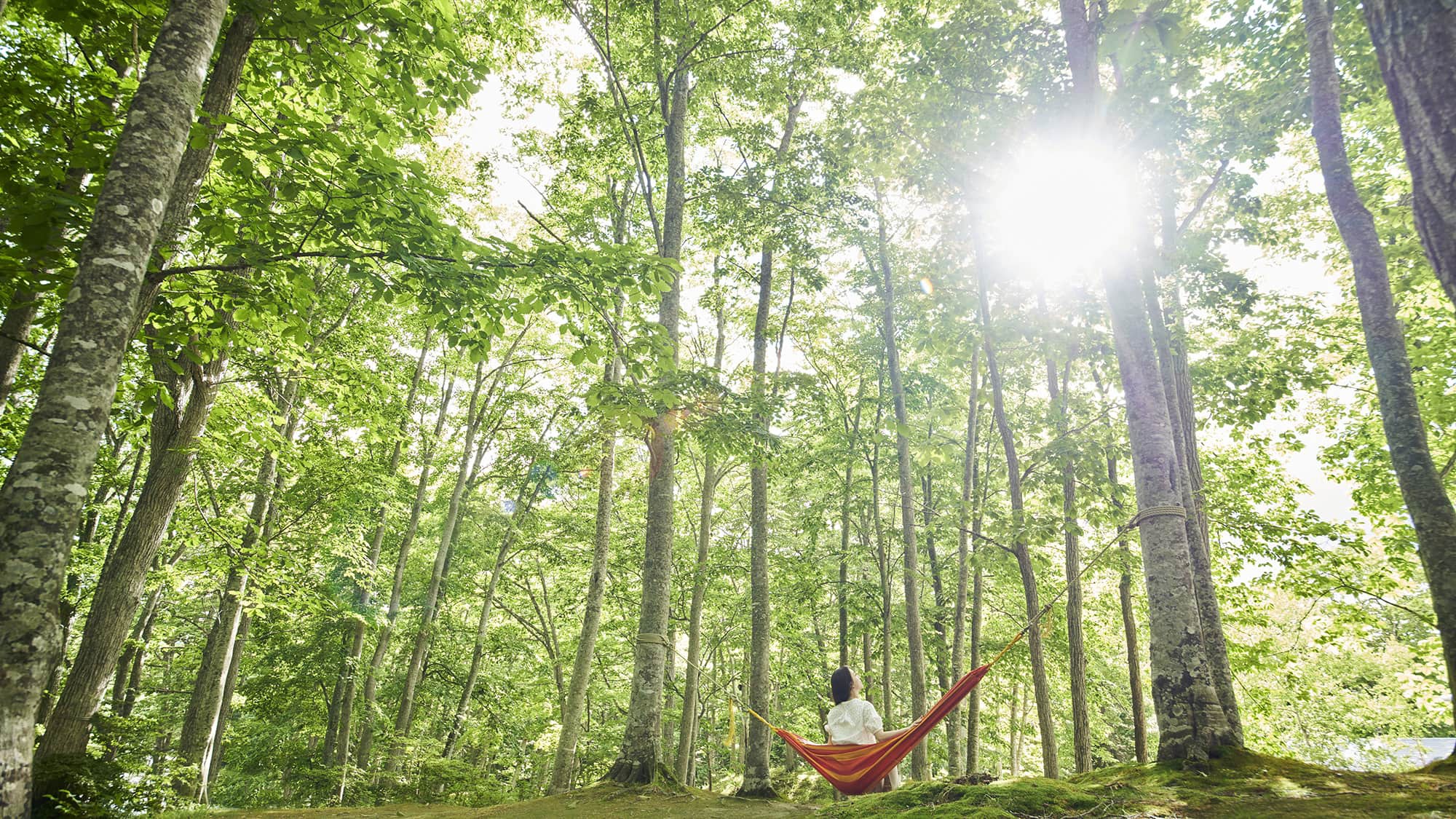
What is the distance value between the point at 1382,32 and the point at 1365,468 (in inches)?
472

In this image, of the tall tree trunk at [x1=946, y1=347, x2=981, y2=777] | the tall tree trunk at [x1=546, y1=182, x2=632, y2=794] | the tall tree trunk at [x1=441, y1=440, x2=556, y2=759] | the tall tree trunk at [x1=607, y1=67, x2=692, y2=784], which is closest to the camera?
the tall tree trunk at [x1=607, y1=67, x2=692, y2=784]

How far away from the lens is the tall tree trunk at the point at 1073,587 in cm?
791

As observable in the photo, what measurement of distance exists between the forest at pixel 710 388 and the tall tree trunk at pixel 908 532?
110 millimetres

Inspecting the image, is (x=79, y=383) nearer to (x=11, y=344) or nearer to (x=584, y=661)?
(x=11, y=344)

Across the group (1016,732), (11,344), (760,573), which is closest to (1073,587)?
(760,573)

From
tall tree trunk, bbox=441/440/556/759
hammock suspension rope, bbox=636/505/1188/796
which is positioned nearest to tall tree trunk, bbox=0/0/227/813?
hammock suspension rope, bbox=636/505/1188/796

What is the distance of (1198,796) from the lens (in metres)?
2.80

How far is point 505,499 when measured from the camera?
48.1 feet

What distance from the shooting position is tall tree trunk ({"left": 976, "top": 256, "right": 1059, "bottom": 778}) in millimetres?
8336

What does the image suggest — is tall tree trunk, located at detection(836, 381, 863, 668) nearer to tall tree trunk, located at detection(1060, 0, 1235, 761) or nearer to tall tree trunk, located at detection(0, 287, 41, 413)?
tall tree trunk, located at detection(1060, 0, 1235, 761)

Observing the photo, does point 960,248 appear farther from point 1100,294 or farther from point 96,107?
point 96,107

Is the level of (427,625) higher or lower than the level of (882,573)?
lower

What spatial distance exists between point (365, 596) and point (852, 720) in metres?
10.6

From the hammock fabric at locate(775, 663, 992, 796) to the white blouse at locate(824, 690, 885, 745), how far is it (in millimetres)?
224
